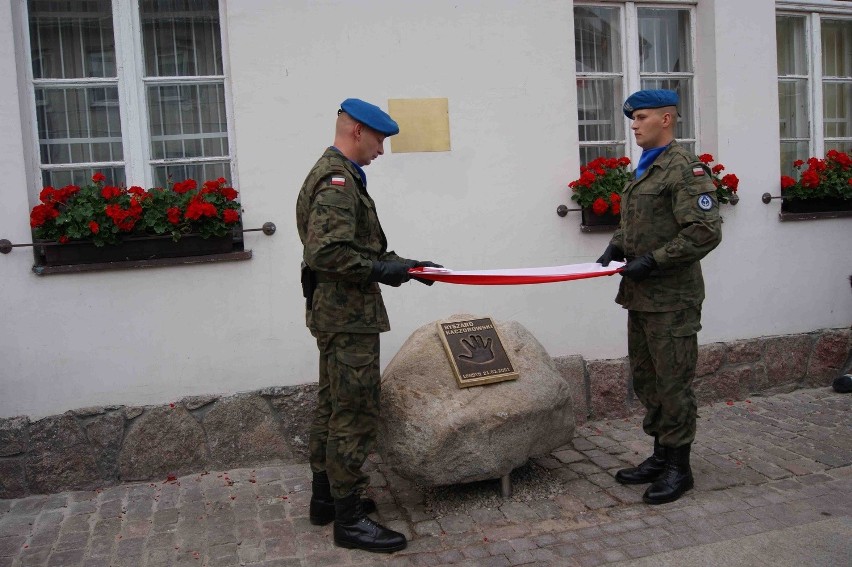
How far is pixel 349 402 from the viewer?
12.6ft

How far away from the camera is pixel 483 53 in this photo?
17.6 ft

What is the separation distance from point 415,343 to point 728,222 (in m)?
3.00

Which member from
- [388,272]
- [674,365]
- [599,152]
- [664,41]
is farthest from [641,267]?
[664,41]

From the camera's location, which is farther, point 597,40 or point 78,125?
point 597,40

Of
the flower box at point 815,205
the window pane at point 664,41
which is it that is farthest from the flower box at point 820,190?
the window pane at point 664,41

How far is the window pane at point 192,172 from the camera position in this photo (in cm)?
512

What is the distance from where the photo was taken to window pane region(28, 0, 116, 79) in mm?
4895

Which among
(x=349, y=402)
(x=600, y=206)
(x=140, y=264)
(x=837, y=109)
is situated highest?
(x=837, y=109)

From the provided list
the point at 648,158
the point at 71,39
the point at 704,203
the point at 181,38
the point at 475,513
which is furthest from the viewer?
the point at 181,38

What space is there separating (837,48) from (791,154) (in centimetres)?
111

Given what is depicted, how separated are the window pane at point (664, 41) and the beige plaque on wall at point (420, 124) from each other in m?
1.91

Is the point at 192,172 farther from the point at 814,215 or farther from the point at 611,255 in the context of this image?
the point at 814,215

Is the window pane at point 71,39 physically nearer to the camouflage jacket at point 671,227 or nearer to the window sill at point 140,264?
the window sill at point 140,264

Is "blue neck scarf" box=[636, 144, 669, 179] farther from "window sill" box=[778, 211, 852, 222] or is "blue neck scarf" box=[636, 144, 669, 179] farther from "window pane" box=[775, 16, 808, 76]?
"window pane" box=[775, 16, 808, 76]
